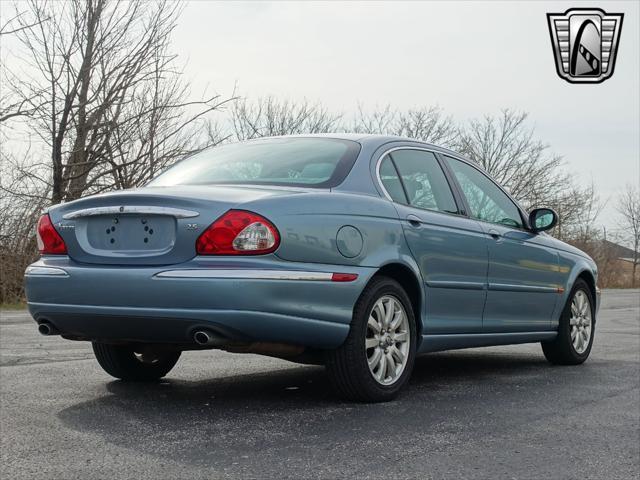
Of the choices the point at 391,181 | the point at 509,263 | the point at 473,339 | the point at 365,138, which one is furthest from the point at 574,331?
the point at 365,138

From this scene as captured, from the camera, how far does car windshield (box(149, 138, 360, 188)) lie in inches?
205

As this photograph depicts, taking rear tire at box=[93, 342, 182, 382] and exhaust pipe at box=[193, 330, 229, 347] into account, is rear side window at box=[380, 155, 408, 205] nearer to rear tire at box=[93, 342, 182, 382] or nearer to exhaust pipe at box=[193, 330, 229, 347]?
exhaust pipe at box=[193, 330, 229, 347]

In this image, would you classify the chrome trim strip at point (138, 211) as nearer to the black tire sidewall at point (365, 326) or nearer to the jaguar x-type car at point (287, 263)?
the jaguar x-type car at point (287, 263)

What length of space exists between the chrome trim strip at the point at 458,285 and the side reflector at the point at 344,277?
0.84m

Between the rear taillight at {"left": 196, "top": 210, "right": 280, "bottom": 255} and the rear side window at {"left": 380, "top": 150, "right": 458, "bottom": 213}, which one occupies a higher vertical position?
the rear side window at {"left": 380, "top": 150, "right": 458, "bottom": 213}

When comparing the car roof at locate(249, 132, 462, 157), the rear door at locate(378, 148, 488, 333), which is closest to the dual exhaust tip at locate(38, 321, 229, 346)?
the rear door at locate(378, 148, 488, 333)

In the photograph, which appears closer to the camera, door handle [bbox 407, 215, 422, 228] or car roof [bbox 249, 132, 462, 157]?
door handle [bbox 407, 215, 422, 228]

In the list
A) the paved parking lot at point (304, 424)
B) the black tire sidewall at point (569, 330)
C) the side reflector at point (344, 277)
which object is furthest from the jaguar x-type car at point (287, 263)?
the black tire sidewall at point (569, 330)

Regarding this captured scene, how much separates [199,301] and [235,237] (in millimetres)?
366

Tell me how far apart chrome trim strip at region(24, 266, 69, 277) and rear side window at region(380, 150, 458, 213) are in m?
1.97

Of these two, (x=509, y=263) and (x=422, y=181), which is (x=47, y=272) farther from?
(x=509, y=263)

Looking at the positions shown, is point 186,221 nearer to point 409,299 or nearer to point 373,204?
point 373,204

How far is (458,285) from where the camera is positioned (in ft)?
19.2

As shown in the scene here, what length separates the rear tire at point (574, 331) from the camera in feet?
24.2
